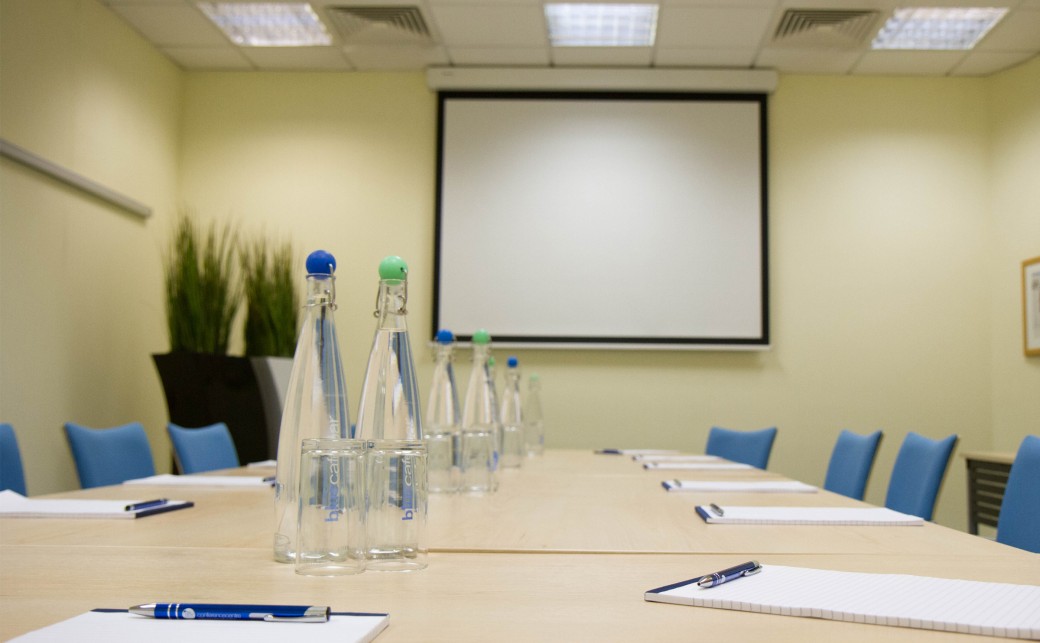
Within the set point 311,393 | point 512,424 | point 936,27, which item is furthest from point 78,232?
point 936,27

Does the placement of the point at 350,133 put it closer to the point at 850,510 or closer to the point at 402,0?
the point at 402,0

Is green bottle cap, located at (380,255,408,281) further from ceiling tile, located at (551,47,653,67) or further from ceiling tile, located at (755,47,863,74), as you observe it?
ceiling tile, located at (755,47,863,74)

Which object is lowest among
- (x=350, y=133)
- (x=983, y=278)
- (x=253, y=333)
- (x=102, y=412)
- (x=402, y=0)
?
(x=102, y=412)

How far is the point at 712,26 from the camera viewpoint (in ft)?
16.9

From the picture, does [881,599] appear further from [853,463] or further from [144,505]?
[853,463]

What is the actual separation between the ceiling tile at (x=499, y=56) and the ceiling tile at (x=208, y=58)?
1.41m

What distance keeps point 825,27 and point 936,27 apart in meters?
0.70

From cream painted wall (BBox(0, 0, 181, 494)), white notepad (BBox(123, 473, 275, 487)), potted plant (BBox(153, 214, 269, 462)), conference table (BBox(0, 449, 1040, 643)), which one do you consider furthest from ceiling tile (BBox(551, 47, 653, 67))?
conference table (BBox(0, 449, 1040, 643))

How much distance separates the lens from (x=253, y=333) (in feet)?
17.4

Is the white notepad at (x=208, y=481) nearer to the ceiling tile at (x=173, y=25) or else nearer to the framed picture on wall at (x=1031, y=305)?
the ceiling tile at (x=173, y=25)

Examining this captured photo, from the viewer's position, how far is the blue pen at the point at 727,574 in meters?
0.90

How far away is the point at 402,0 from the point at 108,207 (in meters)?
2.08

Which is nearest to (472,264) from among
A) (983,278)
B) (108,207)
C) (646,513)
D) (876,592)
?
(108,207)

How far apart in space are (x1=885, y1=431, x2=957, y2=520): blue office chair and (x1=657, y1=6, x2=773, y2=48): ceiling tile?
122 inches
